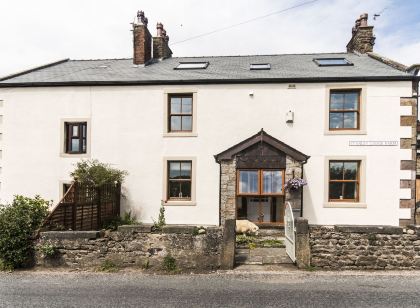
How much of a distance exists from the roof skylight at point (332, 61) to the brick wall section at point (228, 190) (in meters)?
6.45

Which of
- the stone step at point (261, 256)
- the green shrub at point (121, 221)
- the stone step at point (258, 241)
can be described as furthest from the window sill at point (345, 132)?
the green shrub at point (121, 221)

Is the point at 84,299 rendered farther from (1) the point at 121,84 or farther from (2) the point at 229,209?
(1) the point at 121,84

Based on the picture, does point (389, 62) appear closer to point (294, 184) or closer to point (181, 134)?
point (294, 184)

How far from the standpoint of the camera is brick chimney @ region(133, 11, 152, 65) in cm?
1329

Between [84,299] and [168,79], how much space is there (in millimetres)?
8627

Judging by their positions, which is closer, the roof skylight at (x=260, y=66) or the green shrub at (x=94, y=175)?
the green shrub at (x=94, y=175)

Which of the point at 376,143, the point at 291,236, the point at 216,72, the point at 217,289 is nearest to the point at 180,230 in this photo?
the point at 217,289

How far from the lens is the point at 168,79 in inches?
457

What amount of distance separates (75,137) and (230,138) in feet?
22.1

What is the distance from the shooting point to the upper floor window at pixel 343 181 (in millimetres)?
10898

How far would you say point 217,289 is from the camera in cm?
584

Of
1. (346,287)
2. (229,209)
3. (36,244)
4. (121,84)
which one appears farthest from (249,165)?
(36,244)

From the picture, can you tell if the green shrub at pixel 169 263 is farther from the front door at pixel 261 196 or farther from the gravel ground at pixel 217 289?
the front door at pixel 261 196

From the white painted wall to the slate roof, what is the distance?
326mm
